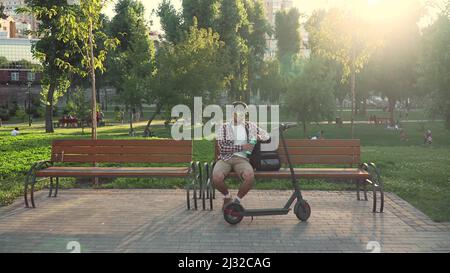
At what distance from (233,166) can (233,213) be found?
2.56 feet

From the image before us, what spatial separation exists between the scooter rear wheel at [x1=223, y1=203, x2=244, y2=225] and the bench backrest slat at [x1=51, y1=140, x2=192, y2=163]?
1.65m

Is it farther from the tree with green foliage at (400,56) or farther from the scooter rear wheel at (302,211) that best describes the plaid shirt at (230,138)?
the tree with green foliage at (400,56)

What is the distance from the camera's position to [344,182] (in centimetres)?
859

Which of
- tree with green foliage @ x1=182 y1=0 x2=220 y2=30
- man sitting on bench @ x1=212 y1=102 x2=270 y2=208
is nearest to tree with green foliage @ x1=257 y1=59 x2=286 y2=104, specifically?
tree with green foliage @ x1=182 y1=0 x2=220 y2=30

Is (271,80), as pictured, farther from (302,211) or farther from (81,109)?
(302,211)

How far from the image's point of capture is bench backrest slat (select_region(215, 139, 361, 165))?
7234mm

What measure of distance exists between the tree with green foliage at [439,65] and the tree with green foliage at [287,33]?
38465mm

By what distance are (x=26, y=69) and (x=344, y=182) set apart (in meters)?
76.6

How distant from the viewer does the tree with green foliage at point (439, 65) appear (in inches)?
943

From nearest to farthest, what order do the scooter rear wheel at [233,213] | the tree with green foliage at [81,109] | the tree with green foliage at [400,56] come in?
the scooter rear wheel at [233,213], the tree with green foliage at [81,109], the tree with green foliage at [400,56]

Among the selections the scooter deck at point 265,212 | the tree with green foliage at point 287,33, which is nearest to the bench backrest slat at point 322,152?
the scooter deck at point 265,212

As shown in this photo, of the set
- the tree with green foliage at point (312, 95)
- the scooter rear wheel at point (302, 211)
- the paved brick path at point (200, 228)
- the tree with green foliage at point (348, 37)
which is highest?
the tree with green foliage at point (348, 37)

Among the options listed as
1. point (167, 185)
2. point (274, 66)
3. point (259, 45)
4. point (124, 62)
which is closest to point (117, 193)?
point (167, 185)

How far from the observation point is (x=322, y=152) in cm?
724
